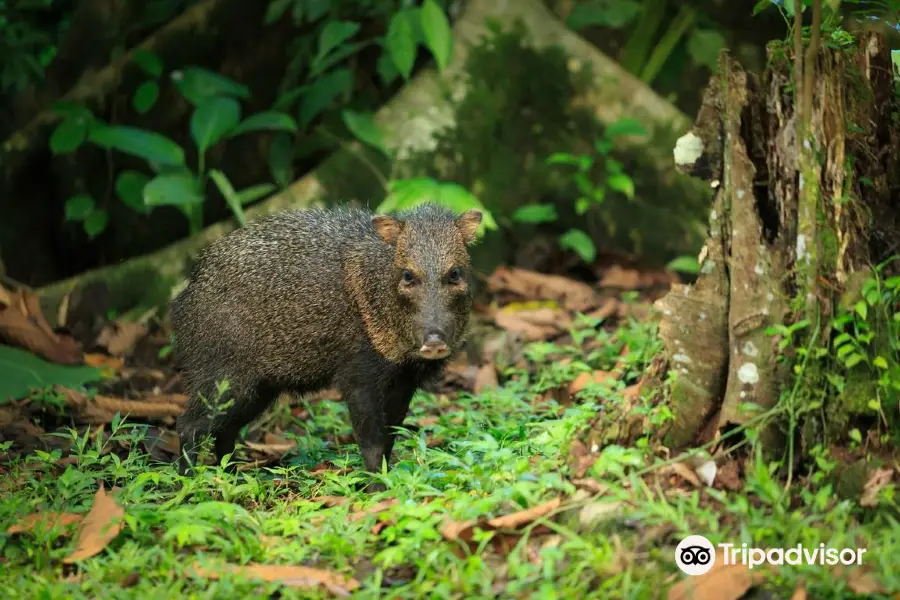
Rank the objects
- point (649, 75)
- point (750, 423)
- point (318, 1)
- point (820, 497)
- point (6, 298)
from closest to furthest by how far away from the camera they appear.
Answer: point (820, 497) → point (750, 423) → point (6, 298) → point (318, 1) → point (649, 75)

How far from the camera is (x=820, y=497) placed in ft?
12.1

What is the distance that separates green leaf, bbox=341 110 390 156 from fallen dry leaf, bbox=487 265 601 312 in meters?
1.26

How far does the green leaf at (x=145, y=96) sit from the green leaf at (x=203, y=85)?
0.29 m

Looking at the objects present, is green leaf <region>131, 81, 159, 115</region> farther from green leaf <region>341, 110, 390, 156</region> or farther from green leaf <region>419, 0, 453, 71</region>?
green leaf <region>419, 0, 453, 71</region>

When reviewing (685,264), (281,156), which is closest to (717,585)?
(685,264)

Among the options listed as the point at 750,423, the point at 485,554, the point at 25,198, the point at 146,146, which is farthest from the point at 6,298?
the point at 750,423

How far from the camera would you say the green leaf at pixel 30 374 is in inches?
244

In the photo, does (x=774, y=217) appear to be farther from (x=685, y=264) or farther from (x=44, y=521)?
(x=685, y=264)

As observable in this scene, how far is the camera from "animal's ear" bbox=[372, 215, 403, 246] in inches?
215

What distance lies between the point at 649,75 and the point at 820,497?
6508 millimetres

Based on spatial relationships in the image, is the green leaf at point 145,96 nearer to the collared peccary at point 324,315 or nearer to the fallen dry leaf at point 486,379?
the collared peccary at point 324,315

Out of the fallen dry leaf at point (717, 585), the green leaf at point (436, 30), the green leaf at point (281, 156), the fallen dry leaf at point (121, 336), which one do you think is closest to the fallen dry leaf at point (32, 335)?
the fallen dry leaf at point (121, 336)

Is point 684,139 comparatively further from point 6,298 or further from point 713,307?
point 6,298

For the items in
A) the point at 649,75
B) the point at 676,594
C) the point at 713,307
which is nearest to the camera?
the point at 676,594
